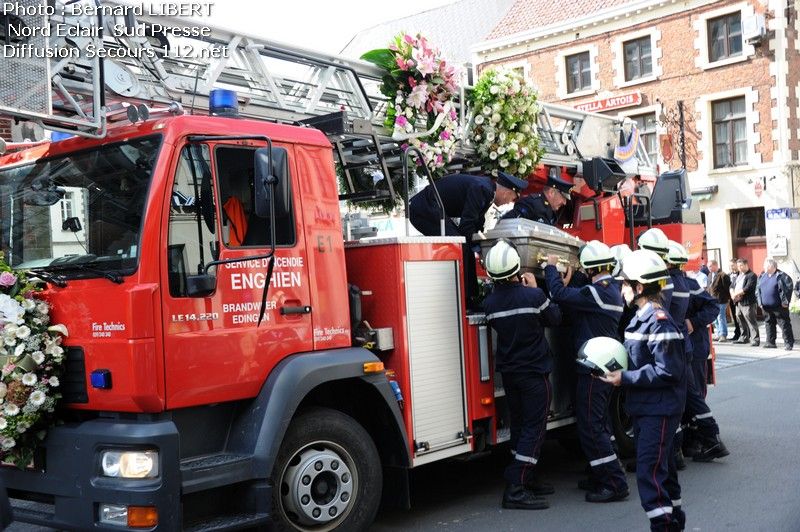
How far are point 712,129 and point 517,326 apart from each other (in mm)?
23028

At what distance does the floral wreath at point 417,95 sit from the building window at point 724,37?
877 inches

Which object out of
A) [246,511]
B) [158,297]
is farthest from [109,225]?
[246,511]

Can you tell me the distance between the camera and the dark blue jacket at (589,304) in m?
6.43

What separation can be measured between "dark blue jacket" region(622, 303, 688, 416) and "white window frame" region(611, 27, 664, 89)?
24.7 metres

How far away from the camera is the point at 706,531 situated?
17.9ft

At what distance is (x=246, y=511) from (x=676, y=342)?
2437mm

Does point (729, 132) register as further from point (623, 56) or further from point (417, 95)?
point (417, 95)

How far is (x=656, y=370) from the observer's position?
4641 mm

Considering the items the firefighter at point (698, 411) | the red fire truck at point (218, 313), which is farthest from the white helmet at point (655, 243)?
the red fire truck at point (218, 313)

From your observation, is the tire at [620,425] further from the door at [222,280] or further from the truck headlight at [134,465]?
the truck headlight at [134,465]

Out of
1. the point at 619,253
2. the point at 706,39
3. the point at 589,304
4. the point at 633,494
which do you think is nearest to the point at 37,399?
the point at 589,304

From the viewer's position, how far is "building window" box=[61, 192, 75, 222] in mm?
4664

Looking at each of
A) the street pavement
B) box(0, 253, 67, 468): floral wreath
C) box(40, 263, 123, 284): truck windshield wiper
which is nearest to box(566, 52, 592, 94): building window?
the street pavement

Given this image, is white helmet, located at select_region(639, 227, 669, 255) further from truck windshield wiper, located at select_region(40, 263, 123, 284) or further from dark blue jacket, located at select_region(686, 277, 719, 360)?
truck windshield wiper, located at select_region(40, 263, 123, 284)
